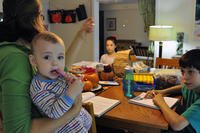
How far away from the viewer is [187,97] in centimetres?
153

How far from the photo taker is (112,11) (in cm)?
764

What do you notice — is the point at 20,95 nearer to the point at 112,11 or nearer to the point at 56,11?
the point at 56,11

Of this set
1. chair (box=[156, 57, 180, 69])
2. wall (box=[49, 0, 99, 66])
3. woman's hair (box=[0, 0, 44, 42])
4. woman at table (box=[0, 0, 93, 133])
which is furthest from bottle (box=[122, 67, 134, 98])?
wall (box=[49, 0, 99, 66])

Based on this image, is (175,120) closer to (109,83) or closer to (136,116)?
(136,116)

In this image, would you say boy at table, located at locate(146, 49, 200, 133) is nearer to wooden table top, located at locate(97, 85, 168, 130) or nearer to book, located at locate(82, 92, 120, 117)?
wooden table top, located at locate(97, 85, 168, 130)

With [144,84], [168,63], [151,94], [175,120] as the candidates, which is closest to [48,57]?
[175,120]

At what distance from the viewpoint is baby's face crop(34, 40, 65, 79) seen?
0.87m

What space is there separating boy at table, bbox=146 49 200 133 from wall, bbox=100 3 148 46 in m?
5.54

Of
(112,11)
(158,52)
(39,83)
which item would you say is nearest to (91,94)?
(39,83)

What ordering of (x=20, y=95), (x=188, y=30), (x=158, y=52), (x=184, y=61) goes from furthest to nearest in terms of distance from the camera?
(x=158, y=52) < (x=188, y=30) < (x=184, y=61) < (x=20, y=95)

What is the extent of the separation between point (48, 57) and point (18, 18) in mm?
206

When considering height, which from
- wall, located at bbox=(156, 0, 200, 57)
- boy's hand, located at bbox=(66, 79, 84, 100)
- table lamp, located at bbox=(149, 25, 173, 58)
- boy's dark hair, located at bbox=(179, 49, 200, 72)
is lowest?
boy's hand, located at bbox=(66, 79, 84, 100)

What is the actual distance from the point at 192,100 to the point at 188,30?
296 cm

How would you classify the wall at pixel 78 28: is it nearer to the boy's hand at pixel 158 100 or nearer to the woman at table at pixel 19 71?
the boy's hand at pixel 158 100
